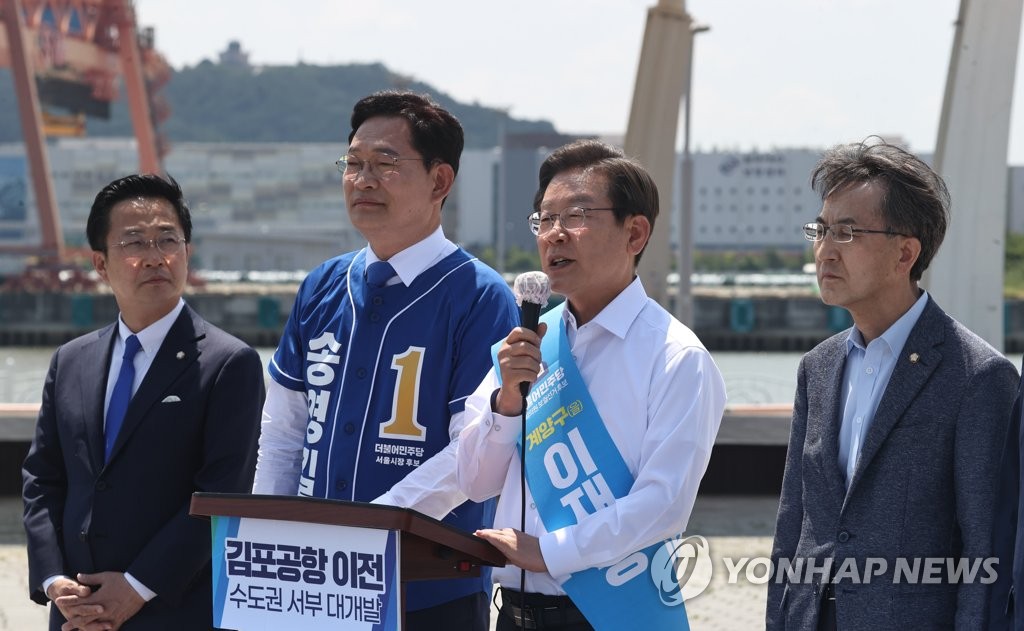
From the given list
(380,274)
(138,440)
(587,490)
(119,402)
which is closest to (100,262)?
(119,402)

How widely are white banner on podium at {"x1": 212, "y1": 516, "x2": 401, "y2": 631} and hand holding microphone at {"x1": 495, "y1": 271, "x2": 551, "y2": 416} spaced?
413 mm

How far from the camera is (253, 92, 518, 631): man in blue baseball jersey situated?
9.57ft

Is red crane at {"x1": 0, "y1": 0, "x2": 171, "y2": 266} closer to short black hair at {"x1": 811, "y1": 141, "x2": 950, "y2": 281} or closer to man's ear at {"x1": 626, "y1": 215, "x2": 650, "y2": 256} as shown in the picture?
man's ear at {"x1": 626, "y1": 215, "x2": 650, "y2": 256}

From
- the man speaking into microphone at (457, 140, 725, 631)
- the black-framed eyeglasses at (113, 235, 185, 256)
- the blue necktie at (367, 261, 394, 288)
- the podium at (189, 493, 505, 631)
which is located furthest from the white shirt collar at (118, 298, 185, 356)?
the man speaking into microphone at (457, 140, 725, 631)

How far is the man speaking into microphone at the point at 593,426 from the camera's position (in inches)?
97.6

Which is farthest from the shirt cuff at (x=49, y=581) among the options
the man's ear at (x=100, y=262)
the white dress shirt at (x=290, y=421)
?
the man's ear at (x=100, y=262)

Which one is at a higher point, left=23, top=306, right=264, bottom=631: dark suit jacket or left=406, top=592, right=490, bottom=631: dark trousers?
left=23, top=306, right=264, bottom=631: dark suit jacket

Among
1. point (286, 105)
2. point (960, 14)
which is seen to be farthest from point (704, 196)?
point (960, 14)

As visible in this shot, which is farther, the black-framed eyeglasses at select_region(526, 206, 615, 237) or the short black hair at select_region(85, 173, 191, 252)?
the short black hair at select_region(85, 173, 191, 252)

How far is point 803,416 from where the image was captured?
2730 mm

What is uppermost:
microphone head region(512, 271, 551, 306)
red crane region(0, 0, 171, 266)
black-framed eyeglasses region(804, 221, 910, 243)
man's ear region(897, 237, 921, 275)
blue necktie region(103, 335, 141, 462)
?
red crane region(0, 0, 171, 266)

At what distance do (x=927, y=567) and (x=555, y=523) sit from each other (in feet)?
2.42

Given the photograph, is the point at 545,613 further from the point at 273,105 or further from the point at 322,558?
the point at 273,105

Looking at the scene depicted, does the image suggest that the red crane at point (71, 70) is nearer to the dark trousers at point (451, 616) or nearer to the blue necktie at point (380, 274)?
the blue necktie at point (380, 274)
